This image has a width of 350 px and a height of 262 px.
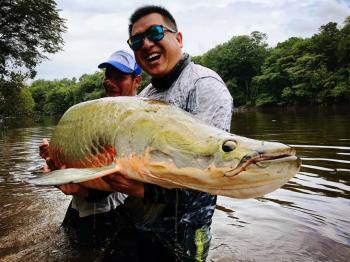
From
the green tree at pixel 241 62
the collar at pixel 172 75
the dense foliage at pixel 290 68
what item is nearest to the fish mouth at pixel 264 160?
the collar at pixel 172 75

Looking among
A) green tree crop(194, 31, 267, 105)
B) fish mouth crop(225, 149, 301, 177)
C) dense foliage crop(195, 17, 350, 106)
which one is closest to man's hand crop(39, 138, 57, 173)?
fish mouth crop(225, 149, 301, 177)

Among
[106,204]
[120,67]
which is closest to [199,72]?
[120,67]

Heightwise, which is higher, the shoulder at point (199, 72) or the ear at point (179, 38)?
the ear at point (179, 38)

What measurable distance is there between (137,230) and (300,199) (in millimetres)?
3954

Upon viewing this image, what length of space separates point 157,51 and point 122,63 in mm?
1301

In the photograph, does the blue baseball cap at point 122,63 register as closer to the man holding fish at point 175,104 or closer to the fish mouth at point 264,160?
the man holding fish at point 175,104

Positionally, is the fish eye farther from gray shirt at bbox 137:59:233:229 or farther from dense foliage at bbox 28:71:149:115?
dense foliage at bbox 28:71:149:115

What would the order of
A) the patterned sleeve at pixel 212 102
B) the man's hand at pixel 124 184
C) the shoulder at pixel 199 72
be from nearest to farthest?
the man's hand at pixel 124 184, the patterned sleeve at pixel 212 102, the shoulder at pixel 199 72

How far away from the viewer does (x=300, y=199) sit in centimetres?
595

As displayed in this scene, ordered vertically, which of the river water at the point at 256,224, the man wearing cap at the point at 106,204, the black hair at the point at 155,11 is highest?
the black hair at the point at 155,11

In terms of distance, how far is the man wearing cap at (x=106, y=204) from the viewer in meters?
3.33

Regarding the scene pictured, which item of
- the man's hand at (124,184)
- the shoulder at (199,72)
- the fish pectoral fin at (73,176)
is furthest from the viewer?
the shoulder at (199,72)

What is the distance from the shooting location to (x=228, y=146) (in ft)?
5.14

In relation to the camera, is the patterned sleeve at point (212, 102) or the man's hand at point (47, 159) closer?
the patterned sleeve at point (212, 102)
